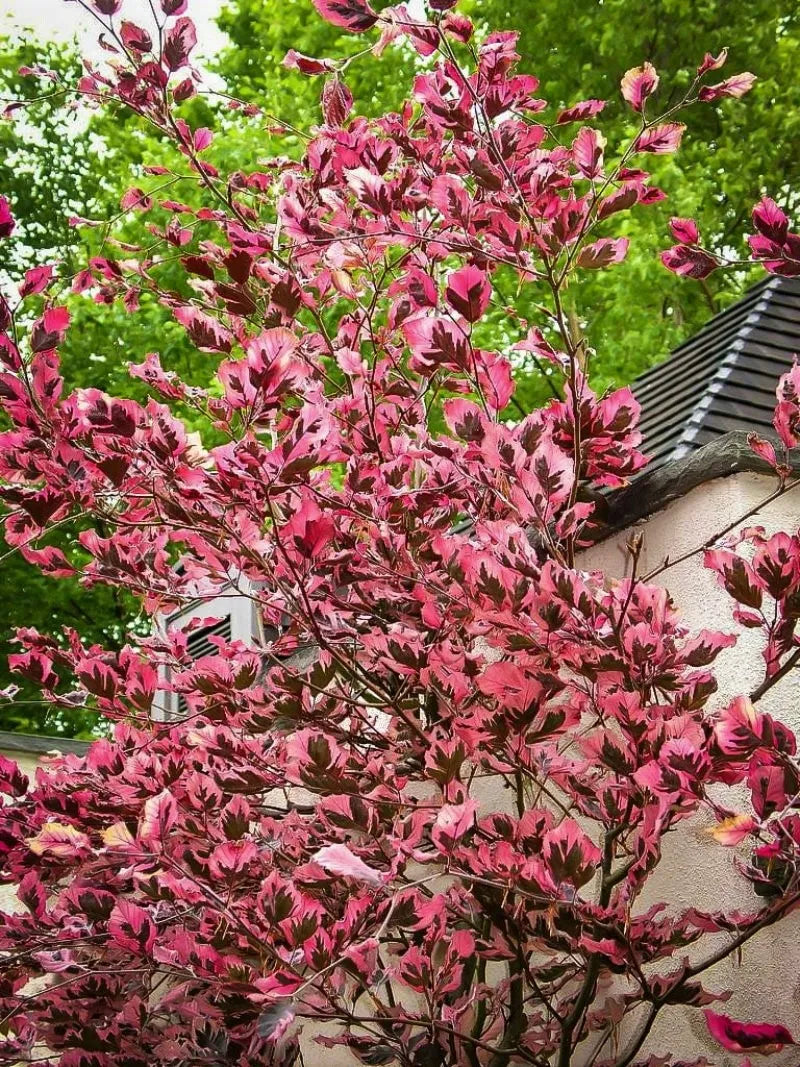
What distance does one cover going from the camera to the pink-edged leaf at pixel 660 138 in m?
2.97

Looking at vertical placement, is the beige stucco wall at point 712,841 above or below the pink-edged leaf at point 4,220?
below

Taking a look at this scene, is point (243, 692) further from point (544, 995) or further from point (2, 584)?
point (2, 584)

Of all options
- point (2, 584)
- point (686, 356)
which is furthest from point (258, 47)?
point (686, 356)

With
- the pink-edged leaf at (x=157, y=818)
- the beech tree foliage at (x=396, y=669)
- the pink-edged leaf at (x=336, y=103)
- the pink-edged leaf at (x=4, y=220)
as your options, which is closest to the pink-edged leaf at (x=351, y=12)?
the beech tree foliage at (x=396, y=669)

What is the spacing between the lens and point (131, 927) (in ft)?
9.07

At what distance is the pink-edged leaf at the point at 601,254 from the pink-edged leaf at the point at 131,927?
1935 millimetres

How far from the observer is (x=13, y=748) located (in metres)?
7.04

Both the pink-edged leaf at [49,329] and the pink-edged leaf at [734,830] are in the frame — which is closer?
the pink-edged leaf at [734,830]

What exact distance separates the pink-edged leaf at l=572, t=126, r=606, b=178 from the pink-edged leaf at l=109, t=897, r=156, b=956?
2183mm

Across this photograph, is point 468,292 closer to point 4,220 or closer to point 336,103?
point 4,220

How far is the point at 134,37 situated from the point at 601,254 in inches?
53.1

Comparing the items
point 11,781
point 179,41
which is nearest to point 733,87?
point 179,41

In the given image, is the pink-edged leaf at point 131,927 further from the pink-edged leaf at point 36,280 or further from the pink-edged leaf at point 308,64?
the pink-edged leaf at point 308,64

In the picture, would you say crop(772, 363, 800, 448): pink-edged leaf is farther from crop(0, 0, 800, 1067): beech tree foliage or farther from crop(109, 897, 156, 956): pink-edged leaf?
crop(109, 897, 156, 956): pink-edged leaf
